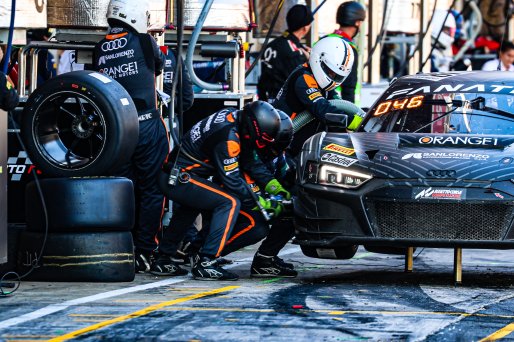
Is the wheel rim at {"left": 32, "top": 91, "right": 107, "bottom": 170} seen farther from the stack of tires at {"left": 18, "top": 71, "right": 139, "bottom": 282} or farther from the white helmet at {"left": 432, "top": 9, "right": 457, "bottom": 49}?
the white helmet at {"left": 432, "top": 9, "right": 457, "bottom": 49}

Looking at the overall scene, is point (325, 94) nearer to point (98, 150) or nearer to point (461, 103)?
point (461, 103)

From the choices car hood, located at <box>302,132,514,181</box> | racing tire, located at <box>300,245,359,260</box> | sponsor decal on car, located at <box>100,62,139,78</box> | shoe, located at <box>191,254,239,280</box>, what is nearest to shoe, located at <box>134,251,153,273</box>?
shoe, located at <box>191,254,239,280</box>

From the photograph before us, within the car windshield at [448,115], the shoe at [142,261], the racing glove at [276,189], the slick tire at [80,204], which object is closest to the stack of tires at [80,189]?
the slick tire at [80,204]

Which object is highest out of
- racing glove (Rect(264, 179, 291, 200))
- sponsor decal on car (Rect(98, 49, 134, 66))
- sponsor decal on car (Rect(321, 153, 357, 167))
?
sponsor decal on car (Rect(98, 49, 134, 66))

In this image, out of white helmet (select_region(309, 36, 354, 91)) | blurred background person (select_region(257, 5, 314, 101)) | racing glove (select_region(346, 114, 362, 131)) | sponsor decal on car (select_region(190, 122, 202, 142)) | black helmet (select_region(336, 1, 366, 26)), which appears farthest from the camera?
black helmet (select_region(336, 1, 366, 26))

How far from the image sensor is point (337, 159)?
31.6 ft

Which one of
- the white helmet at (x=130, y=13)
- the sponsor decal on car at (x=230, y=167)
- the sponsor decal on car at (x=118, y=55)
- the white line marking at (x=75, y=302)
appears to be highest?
the white helmet at (x=130, y=13)

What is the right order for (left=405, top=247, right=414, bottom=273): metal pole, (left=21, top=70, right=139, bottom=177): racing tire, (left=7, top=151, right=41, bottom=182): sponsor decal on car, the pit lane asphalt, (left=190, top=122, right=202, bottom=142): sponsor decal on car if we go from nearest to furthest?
the pit lane asphalt
(left=21, top=70, right=139, bottom=177): racing tire
(left=190, top=122, right=202, bottom=142): sponsor decal on car
(left=405, top=247, right=414, bottom=273): metal pole
(left=7, top=151, right=41, bottom=182): sponsor decal on car

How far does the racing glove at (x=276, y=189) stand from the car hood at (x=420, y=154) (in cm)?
41

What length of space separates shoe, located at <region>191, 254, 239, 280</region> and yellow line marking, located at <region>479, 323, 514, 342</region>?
9.17 feet

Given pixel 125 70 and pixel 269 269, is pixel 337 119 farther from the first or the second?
pixel 125 70

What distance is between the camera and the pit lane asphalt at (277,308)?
7484 millimetres

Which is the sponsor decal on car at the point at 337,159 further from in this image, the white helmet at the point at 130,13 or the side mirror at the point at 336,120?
the white helmet at the point at 130,13

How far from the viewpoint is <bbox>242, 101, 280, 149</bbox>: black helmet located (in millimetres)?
10000
